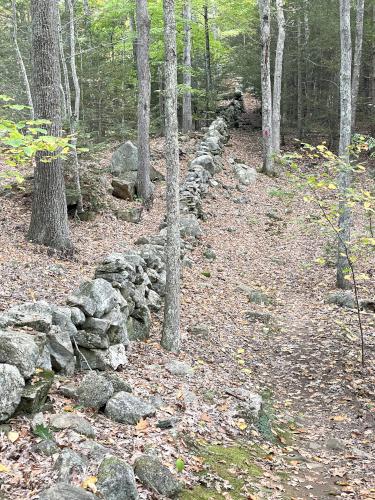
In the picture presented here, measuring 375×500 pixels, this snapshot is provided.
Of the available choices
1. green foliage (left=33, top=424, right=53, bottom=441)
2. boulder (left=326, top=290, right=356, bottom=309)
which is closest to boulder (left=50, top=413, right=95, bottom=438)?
green foliage (left=33, top=424, right=53, bottom=441)

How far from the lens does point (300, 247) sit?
1370 centimetres

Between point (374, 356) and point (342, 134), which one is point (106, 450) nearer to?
point (374, 356)

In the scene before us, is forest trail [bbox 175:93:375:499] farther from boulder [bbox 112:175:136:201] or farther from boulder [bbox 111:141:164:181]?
boulder [bbox 111:141:164:181]

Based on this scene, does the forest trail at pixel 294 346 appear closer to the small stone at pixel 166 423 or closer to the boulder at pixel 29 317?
the small stone at pixel 166 423

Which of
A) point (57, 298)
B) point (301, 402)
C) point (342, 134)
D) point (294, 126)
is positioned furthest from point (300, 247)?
point (294, 126)

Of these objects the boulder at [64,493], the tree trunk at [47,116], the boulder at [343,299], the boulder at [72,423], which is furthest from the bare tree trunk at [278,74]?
the boulder at [64,493]

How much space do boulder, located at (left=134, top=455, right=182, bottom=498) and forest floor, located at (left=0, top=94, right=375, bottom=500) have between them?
5.1 inches

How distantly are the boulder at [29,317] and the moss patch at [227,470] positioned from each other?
2128 millimetres

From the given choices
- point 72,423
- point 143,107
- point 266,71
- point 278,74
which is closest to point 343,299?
point 72,423

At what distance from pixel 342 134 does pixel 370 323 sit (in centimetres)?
400

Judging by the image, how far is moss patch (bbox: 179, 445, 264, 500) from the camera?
4109 millimetres

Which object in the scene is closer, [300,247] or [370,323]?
[370,323]

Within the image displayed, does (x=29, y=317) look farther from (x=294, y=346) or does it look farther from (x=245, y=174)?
(x=245, y=174)

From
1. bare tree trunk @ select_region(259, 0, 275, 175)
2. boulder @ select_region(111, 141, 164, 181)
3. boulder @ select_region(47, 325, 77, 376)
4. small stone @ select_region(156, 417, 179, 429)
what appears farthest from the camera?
bare tree trunk @ select_region(259, 0, 275, 175)
